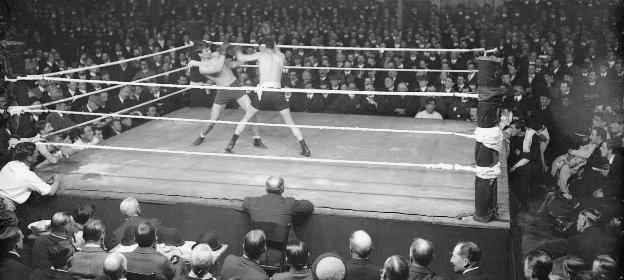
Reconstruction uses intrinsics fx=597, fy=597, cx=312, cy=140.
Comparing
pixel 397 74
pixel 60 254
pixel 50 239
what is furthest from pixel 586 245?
pixel 397 74

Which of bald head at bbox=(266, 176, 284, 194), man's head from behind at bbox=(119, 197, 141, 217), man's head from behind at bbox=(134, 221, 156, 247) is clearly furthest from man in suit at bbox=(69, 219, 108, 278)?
bald head at bbox=(266, 176, 284, 194)

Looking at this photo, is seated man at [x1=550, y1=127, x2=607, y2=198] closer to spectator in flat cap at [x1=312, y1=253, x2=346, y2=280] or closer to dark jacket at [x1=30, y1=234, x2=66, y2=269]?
spectator in flat cap at [x1=312, y1=253, x2=346, y2=280]

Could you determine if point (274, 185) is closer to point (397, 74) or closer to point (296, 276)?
point (296, 276)

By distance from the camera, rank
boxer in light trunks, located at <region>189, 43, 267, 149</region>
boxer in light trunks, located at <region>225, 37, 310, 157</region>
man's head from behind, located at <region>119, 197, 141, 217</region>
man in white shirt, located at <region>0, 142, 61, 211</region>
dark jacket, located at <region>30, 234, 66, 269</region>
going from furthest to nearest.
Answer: boxer in light trunks, located at <region>189, 43, 267, 149</region>
boxer in light trunks, located at <region>225, 37, 310, 157</region>
man in white shirt, located at <region>0, 142, 61, 211</region>
man's head from behind, located at <region>119, 197, 141, 217</region>
dark jacket, located at <region>30, 234, 66, 269</region>

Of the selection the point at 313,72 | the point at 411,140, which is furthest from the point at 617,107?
the point at 313,72

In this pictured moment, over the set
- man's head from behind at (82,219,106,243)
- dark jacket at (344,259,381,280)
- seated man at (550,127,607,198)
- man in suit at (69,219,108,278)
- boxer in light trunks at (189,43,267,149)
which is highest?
boxer in light trunks at (189,43,267,149)

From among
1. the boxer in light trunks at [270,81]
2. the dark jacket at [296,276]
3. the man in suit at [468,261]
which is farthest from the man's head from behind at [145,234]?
the boxer in light trunks at [270,81]

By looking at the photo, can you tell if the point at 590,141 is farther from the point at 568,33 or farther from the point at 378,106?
the point at 568,33

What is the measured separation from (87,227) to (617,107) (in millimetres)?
6934

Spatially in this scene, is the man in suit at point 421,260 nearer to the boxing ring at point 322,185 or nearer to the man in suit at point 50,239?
the boxing ring at point 322,185

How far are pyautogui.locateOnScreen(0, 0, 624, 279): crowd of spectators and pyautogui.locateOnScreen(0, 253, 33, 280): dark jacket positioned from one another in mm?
207

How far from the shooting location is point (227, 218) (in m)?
4.69

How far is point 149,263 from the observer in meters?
3.55

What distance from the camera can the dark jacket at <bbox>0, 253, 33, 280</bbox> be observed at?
3.40 meters
